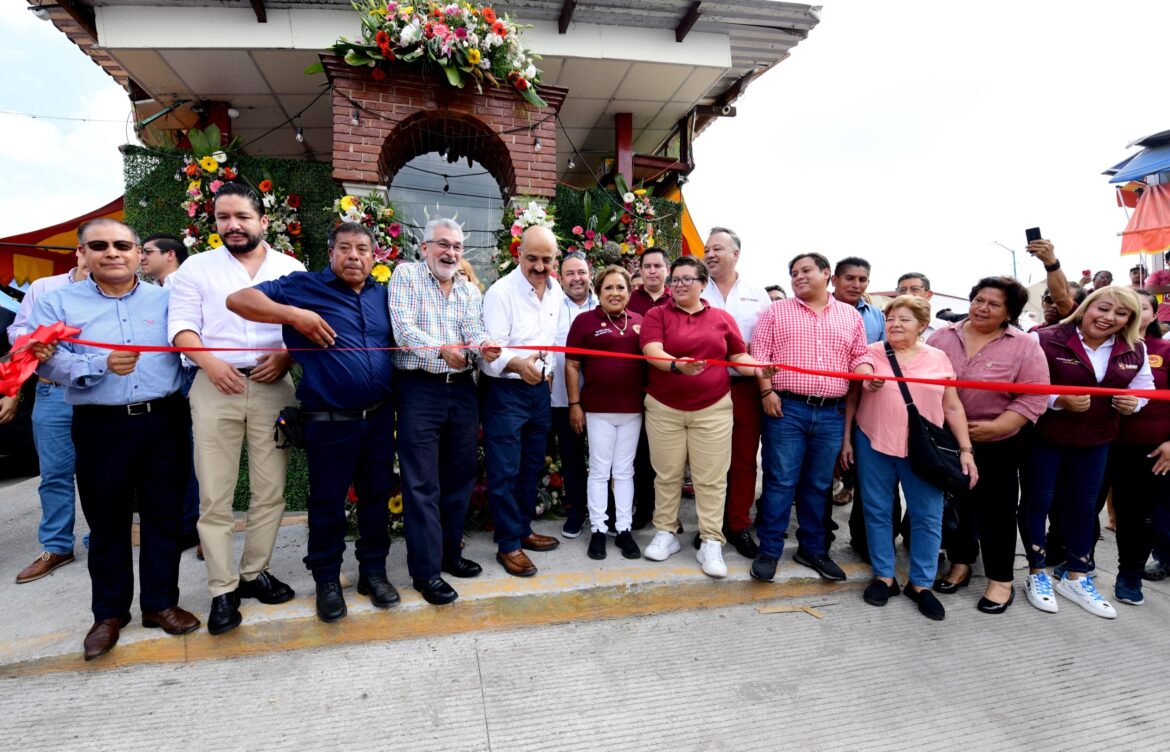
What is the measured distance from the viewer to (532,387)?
124 inches

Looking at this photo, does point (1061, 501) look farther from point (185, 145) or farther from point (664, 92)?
point (185, 145)

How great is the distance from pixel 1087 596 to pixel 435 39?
6396 mm

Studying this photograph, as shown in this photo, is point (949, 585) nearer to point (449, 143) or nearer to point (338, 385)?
point (338, 385)

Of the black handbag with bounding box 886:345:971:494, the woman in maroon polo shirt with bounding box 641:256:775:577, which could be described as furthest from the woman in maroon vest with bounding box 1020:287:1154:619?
the woman in maroon polo shirt with bounding box 641:256:775:577

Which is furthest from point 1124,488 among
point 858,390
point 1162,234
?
point 1162,234

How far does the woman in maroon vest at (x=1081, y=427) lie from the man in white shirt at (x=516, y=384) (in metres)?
3.04

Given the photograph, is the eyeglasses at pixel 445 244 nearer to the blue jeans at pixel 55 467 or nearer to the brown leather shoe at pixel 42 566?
the blue jeans at pixel 55 467

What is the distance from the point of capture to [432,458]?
8.96 feet

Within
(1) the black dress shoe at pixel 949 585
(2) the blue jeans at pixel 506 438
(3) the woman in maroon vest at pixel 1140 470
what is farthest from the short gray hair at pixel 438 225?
(3) the woman in maroon vest at pixel 1140 470

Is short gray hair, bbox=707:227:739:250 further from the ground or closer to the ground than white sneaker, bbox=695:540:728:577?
further from the ground

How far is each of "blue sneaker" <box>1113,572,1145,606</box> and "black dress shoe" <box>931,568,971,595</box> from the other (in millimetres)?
892

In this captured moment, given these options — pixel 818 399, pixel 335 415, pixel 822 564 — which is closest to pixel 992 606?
pixel 822 564

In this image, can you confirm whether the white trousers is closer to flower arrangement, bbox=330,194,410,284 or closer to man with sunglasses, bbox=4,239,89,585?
flower arrangement, bbox=330,194,410,284

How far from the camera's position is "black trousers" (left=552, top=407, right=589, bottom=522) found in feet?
11.7
